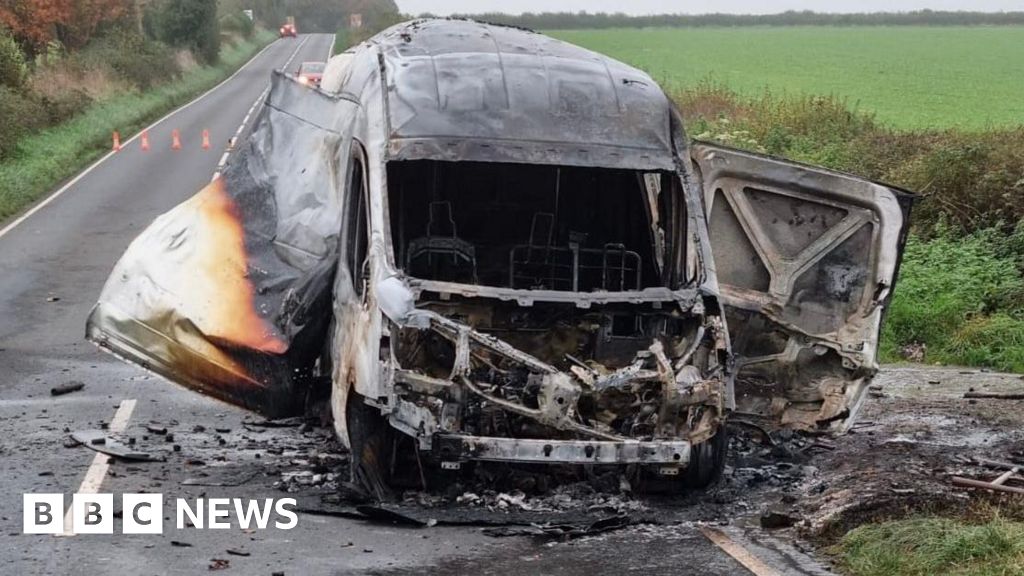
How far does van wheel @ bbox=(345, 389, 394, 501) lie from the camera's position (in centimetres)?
880

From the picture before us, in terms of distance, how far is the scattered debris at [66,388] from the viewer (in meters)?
12.4

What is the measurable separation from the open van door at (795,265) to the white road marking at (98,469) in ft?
13.2

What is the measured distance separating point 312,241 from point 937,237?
9806mm

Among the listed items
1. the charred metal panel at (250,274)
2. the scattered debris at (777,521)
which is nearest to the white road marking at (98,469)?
the charred metal panel at (250,274)

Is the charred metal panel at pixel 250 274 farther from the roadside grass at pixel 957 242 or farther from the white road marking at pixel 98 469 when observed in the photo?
the roadside grass at pixel 957 242

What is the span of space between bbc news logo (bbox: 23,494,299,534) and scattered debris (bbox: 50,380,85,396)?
12.1ft

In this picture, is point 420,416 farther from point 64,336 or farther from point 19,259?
point 19,259

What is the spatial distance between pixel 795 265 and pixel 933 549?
3237 millimetres

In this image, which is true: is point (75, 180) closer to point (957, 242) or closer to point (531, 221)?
point (957, 242)

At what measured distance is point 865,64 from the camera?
59406 mm

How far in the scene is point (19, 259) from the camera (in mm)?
20344

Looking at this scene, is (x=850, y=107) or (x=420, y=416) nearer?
(x=420, y=416)

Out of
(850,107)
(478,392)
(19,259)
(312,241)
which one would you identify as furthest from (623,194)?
(850,107)

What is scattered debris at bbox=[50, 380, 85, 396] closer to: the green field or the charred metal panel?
the charred metal panel
